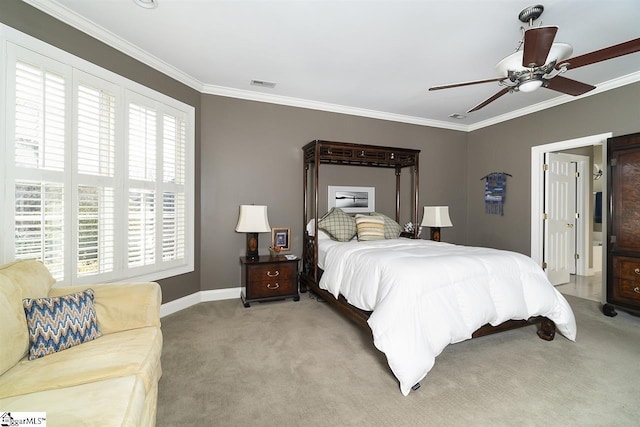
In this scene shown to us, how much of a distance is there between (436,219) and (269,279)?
9.40 feet

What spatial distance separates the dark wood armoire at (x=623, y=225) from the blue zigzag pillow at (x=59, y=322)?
16.1ft

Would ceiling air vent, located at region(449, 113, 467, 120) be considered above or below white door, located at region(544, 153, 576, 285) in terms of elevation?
above

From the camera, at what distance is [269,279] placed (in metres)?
3.51

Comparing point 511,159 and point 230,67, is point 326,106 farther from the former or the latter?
point 511,159

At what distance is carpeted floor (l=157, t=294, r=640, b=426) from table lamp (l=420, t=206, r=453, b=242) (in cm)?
206

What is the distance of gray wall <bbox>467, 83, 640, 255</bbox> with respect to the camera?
11.3ft

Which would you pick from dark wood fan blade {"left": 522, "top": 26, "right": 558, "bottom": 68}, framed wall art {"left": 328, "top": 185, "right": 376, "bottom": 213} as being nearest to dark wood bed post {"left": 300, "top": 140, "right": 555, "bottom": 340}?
framed wall art {"left": 328, "top": 185, "right": 376, "bottom": 213}

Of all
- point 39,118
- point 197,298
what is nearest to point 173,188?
point 39,118

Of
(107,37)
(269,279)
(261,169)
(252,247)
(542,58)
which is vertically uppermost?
(107,37)

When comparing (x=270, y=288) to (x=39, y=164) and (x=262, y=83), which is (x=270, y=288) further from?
(x=262, y=83)

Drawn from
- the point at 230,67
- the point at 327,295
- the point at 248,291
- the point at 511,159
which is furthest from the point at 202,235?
the point at 511,159

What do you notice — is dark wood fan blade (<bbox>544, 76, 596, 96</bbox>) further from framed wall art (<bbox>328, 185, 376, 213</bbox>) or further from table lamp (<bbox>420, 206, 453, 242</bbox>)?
framed wall art (<bbox>328, 185, 376, 213</bbox>)

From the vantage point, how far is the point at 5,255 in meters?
1.94

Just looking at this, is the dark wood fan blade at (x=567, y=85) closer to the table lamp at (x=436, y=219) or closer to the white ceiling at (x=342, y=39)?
the white ceiling at (x=342, y=39)
